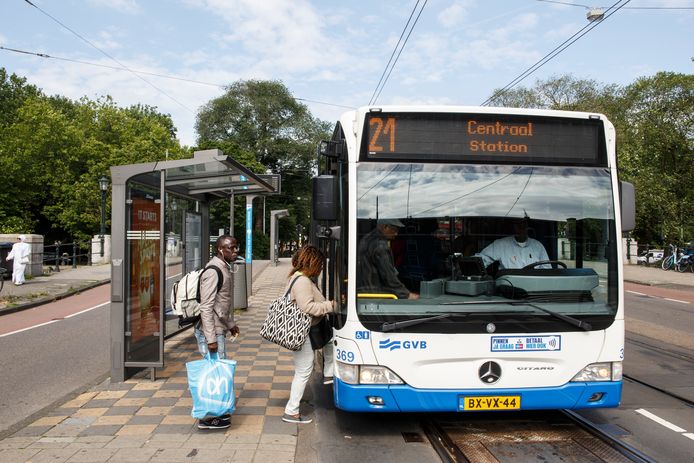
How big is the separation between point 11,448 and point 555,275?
4393 millimetres

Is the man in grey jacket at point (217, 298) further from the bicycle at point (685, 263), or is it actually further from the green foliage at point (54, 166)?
the green foliage at point (54, 166)

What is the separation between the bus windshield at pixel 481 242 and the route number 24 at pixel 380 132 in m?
0.14

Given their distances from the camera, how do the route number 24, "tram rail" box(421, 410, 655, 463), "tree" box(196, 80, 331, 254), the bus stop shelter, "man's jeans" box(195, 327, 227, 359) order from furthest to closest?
"tree" box(196, 80, 331, 254)
the bus stop shelter
"man's jeans" box(195, 327, 227, 359)
the route number 24
"tram rail" box(421, 410, 655, 463)

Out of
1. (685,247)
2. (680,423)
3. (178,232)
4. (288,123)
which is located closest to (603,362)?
(680,423)

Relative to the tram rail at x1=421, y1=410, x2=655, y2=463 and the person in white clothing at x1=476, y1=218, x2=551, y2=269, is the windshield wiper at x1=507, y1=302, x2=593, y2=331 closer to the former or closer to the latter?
the person in white clothing at x1=476, y1=218, x2=551, y2=269

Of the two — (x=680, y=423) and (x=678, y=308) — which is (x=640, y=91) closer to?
(x=678, y=308)

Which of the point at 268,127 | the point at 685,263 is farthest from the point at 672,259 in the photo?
the point at 268,127

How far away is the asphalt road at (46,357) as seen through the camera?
6.45 m

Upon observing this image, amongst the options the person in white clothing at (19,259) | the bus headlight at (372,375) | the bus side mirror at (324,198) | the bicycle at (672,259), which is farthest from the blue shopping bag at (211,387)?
the bicycle at (672,259)

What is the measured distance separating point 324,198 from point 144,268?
327 cm

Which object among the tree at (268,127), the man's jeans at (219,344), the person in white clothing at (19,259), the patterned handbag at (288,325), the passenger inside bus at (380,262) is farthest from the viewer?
the tree at (268,127)

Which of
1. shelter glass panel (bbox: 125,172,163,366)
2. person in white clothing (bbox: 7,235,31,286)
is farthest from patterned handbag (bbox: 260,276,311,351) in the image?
person in white clothing (bbox: 7,235,31,286)

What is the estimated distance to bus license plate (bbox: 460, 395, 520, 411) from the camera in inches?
184

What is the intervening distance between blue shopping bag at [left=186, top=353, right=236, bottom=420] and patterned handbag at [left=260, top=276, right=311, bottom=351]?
0.44m
